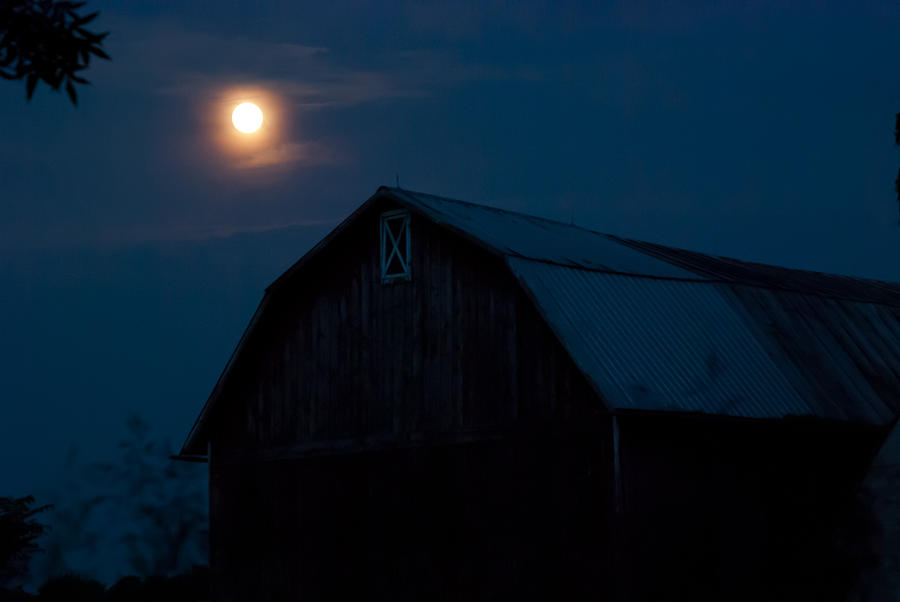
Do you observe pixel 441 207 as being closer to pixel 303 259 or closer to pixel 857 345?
pixel 303 259

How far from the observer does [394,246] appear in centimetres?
2223

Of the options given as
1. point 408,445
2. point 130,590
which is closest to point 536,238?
point 408,445

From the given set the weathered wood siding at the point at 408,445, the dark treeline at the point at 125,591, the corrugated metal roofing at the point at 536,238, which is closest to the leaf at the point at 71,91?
the weathered wood siding at the point at 408,445

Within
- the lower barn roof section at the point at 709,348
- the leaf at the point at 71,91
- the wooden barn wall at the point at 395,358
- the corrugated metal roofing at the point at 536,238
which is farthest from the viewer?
the corrugated metal roofing at the point at 536,238

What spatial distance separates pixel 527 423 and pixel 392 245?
442 centimetres

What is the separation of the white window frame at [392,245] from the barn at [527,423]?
0.13 feet

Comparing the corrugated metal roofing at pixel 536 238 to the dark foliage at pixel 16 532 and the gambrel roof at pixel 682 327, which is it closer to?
the gambrel roof at pixel 682 327

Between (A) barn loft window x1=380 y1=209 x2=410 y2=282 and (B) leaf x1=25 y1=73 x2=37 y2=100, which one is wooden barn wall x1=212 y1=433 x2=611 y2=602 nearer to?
(A) barn loft window x1=380 y1=209 x2=410 y2=282

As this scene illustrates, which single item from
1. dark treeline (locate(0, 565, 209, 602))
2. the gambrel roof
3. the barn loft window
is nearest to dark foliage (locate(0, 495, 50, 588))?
dark treeline (locate(0, 565, 209, 602))

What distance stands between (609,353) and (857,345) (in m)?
7.16

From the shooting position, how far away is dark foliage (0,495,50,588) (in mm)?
29330

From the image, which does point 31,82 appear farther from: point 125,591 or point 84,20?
point 125,591

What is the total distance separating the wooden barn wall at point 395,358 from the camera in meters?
20.0

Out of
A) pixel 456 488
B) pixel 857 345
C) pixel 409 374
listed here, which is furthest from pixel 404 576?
pixel 857 345
